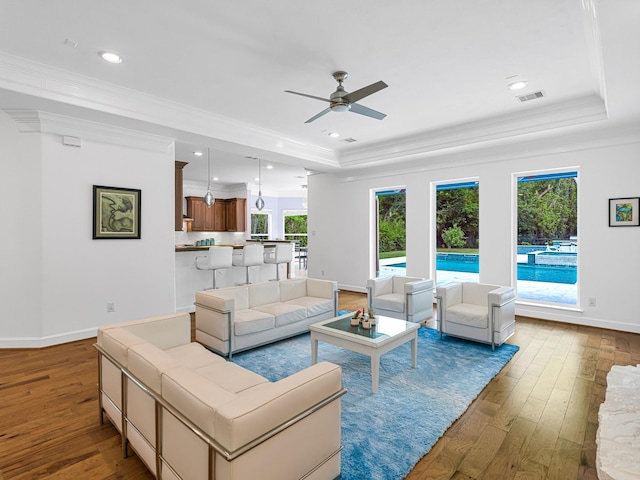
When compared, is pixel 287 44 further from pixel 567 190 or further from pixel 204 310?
pixel 567 190

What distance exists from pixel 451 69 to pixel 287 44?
1.75 metres

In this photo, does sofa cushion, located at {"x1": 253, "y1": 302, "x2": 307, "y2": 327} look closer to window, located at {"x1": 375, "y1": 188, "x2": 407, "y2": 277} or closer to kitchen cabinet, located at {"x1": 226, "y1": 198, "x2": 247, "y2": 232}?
window, located at {"x1": 375, "y1": 188, "x2": 407, "y2": 277}

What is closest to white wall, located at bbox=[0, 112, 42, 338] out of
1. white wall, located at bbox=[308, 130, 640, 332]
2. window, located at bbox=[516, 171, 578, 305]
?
white wall, located at bbox=[308, 130, 640, 332]

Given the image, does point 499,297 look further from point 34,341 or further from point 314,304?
point 34,341

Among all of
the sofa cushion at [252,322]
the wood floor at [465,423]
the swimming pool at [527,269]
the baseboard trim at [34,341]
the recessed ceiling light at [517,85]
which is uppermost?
the recessed ceiling light at [517,85]

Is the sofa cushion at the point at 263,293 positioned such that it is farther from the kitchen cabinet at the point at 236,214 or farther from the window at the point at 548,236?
the kitchen cabinet at the point at 236,214

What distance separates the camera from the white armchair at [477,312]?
4.00 m

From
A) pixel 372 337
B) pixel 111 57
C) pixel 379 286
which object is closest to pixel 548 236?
pixel 379 286

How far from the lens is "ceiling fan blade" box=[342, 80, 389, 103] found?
3.06 meters

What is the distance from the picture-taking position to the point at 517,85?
3.96 metres

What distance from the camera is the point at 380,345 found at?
3016 mm

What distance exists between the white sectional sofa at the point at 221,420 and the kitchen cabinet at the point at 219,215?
8839 mm

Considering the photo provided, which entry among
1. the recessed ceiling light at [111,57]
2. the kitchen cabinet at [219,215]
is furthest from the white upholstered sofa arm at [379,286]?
the kitchen cabinet at [219,215]

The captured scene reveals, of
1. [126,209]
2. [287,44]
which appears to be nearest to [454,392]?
[287,44]
